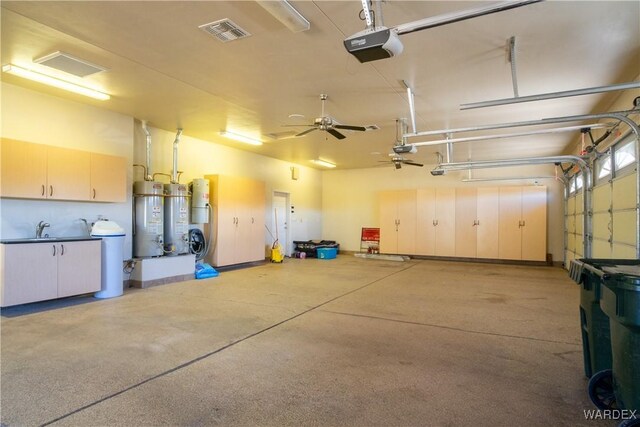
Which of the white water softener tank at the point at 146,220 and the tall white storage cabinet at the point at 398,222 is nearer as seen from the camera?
the white water softener tank at the point at 146,220

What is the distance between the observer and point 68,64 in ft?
13.2

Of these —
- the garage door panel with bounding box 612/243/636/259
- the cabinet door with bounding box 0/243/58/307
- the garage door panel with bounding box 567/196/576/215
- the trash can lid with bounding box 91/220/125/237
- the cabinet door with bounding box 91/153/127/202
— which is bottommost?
the cabinet door with bounding box 0/243/58/307

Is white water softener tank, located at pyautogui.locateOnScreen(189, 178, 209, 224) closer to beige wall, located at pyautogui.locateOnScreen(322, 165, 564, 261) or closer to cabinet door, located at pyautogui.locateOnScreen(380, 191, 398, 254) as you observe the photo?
cabinet door, located at pyautogui.locateOnScreen(380, 191, 398, 254)

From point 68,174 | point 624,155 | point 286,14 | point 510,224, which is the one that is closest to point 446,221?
point 510,224

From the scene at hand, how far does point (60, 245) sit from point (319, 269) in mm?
5041

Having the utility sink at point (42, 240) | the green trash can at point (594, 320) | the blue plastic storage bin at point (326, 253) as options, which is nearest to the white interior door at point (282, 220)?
the blue plastic storage bin at point (326, 253)

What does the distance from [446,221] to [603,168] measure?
489 centimetres

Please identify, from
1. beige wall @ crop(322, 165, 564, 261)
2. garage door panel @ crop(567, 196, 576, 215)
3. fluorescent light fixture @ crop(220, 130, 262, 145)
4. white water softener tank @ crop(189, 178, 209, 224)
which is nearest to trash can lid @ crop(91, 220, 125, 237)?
white water softener tank @ crop(189, 178, 209, 224)

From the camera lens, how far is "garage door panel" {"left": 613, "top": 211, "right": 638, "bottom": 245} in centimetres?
386

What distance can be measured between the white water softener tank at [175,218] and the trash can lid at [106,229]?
122 cm

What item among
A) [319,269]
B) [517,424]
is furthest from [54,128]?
[517,424]

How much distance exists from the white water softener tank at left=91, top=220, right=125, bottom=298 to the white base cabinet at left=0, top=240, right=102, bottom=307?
128 millimetres

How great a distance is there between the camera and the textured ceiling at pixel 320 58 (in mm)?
2988

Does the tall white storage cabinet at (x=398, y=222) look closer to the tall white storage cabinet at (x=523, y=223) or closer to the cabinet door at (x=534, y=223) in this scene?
the tall white storage cabinet at (x=523, y=223)
